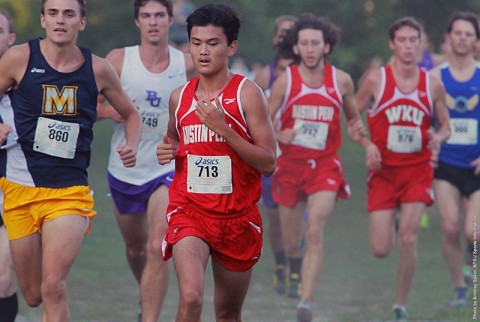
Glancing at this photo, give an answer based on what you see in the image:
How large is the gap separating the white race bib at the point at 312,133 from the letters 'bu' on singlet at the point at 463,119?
123 centimetres

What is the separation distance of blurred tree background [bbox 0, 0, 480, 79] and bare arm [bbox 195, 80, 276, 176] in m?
20.8

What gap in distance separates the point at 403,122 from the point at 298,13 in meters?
17.8

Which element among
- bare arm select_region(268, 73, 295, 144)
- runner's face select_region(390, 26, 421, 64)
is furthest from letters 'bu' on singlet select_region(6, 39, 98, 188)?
runner's face select_region(390, 26, 421, 64)

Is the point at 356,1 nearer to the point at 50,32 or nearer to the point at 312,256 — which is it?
the point at 312,256

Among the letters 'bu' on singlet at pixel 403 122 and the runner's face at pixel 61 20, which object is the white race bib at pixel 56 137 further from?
the letters 'bu' on singlet at pixel 403 122

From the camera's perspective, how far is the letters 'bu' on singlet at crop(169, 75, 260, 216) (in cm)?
700

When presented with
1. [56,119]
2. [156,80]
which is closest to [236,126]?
[56,119]

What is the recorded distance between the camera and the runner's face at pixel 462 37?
38.4 ft

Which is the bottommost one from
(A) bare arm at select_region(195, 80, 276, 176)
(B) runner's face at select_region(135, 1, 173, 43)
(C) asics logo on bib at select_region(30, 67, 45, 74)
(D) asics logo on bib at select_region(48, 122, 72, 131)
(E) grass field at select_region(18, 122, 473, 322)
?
(E) grass field at select_region(18, 122, 473, 322)

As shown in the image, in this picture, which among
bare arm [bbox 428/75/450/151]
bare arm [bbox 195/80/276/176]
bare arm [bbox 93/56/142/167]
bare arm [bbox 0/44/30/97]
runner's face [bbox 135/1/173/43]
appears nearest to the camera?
bare arm [bbox 195/80/276/176]

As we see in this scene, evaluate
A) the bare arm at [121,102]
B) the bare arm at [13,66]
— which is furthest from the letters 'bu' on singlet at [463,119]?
the bare arm at [13,66]

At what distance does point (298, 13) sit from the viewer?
2836cm

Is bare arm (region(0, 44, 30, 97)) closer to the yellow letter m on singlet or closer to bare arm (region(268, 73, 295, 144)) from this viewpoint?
the yellow letter m on singlet

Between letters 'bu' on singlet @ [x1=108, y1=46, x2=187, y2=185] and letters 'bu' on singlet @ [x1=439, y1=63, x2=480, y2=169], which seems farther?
letters 'bu' on singlet @ [x1=439, y1=63, x2=480, y2=169]
